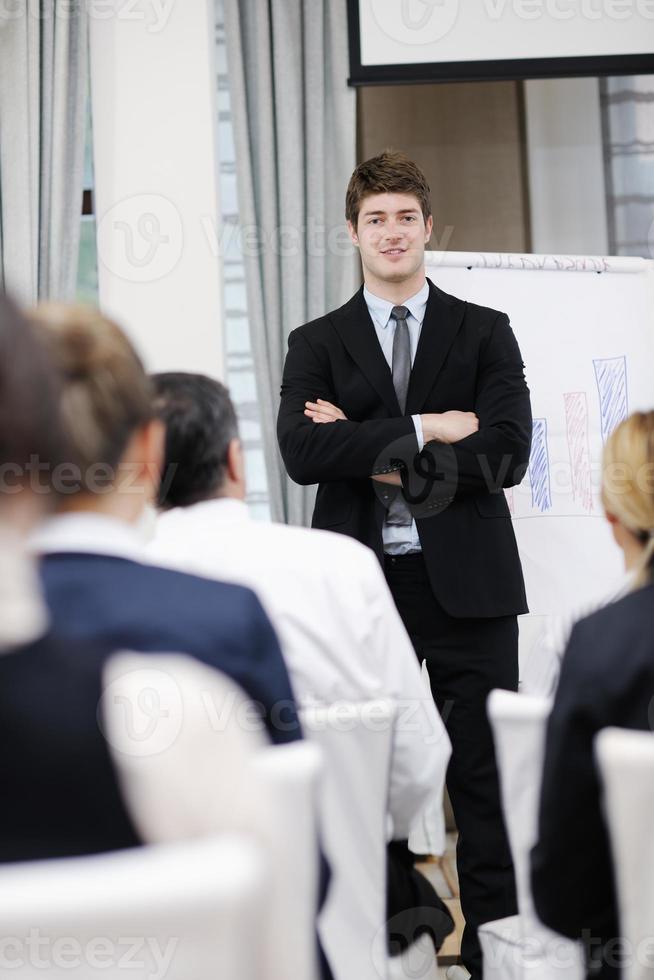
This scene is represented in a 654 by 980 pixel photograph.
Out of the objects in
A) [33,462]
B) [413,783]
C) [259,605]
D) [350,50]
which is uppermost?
[350,50]

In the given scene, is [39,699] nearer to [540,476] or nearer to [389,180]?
[389,180]

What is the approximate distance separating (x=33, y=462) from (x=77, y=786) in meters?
0.25

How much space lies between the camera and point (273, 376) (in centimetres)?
399

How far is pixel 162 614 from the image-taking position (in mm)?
1096

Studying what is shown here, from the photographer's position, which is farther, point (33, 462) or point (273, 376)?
point (273, 376)

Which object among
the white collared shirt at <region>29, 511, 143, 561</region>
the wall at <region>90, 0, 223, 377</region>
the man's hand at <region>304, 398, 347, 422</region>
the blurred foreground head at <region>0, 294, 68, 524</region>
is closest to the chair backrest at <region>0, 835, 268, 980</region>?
the blurred foreground head at <region>0, 294, 68, 524</region>

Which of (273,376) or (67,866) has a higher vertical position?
(273,376)

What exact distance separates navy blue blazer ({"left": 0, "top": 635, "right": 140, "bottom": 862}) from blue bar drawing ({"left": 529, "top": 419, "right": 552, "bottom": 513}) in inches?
106

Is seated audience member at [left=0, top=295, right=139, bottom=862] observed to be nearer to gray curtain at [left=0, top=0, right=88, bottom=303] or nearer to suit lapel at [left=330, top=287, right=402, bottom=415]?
suit lapel at [left=330, top=287, right=402, bottom=415]

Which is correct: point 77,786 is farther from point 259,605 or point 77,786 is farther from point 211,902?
point 259,605

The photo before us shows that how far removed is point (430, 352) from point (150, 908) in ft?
7.45

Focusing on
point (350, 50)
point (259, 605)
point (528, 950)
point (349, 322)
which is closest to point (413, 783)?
point (528, 950)

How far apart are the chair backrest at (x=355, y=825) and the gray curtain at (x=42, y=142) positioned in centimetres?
276

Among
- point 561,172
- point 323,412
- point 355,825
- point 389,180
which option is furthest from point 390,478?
point 561,172
